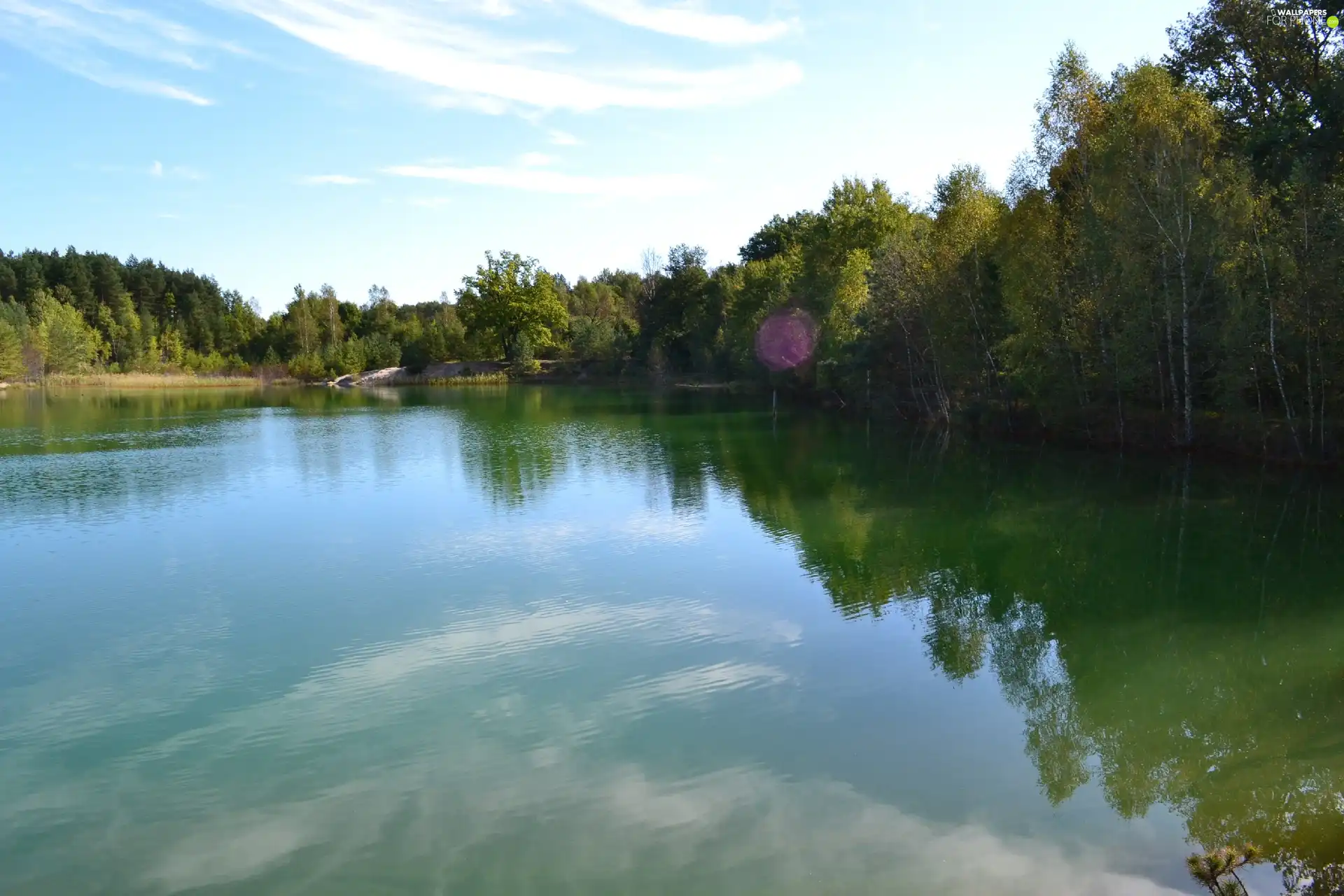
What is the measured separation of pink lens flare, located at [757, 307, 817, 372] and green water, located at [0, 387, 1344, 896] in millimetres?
32140

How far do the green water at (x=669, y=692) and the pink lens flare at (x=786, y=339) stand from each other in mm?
32140

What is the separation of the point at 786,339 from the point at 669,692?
4880cm

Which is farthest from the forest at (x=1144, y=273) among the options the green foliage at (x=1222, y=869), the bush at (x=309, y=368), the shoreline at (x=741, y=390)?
the bush at (x=309, y=368)

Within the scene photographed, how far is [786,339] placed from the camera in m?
57.8

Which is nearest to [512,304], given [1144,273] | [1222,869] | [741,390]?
[741,390]

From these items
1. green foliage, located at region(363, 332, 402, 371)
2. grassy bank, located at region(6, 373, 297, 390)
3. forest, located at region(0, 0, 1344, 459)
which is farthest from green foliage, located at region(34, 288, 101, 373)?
forest, located at region(0, 0, 1344, 459)

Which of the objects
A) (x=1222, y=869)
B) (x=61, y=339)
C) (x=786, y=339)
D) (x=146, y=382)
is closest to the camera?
(x=1222, y=869)

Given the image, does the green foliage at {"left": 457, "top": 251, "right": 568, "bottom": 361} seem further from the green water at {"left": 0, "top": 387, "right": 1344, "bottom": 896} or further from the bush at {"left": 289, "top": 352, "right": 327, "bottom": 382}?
the green water at {"left": 0, "top": 387, "right": 1344, "bottom": 896}

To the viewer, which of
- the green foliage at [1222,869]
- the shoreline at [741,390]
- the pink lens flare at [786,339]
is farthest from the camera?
the pink lens flare at [786,339]

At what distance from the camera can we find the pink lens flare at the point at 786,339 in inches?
2156

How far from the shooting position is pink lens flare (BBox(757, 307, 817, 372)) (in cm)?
5475

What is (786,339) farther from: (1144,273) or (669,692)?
(669,692)

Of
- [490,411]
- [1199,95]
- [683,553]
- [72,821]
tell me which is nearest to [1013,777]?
[72,821]

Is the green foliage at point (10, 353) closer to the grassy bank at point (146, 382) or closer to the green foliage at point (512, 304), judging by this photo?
the grassy bank at point (146, 382)
